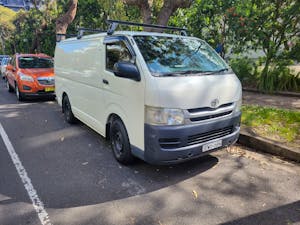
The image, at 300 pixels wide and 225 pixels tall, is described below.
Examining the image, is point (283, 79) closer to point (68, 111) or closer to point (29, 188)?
point (68, 111)

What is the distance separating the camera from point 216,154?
174 inches

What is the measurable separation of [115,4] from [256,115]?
10085 millimetres

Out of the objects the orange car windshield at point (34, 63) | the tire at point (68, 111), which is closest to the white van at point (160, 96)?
the tire at point (68, 111)

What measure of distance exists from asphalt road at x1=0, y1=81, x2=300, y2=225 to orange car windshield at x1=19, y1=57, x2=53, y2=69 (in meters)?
5.45

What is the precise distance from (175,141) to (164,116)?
366 mm

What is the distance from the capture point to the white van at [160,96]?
127 inches

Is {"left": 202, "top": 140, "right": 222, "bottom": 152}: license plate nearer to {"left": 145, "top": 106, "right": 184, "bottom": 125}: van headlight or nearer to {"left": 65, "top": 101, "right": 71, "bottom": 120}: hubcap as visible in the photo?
{"left": 145, "top": 106, "right": 184, "bottom": 125}: van headlight

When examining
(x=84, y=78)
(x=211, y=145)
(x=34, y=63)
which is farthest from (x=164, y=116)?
(x=34, y=63)

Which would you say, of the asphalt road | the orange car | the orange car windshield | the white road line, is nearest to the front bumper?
the asphalt road

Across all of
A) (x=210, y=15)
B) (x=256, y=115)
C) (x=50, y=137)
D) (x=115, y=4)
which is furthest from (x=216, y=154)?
(x=115, y=4)

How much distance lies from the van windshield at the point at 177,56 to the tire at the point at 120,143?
3.53 feet

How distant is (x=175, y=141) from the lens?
325 cm

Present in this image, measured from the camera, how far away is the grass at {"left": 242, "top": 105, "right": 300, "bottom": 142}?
4680 millimetres

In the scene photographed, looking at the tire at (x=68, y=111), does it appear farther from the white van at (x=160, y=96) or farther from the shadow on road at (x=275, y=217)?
the shadow on road at (x=275, y=217)
